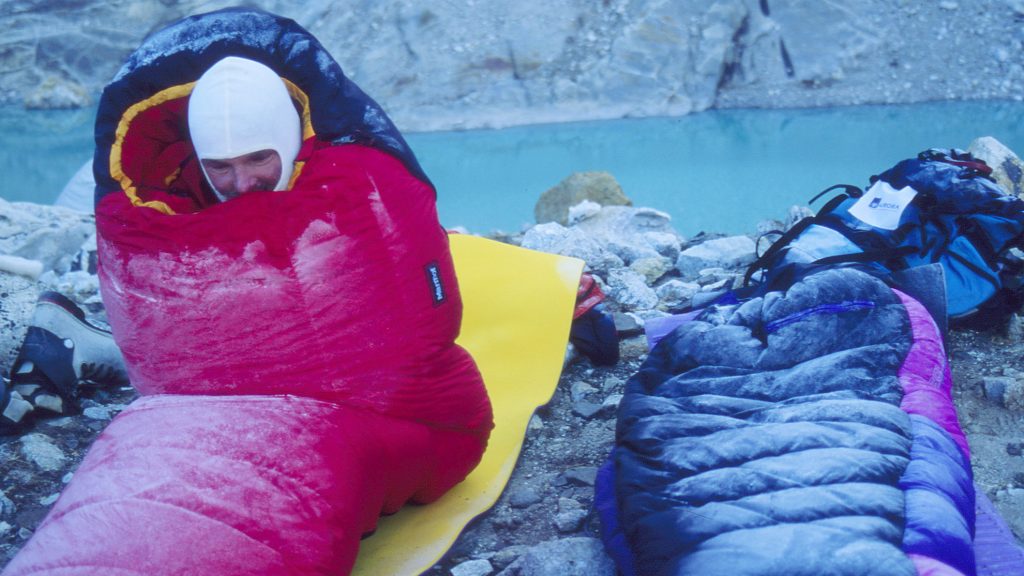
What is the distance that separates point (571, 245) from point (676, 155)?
4.95 metres

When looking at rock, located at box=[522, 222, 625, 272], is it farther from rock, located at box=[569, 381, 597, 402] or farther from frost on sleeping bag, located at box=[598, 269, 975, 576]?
frost on sleeping bag, located at box=[598, 269, 975, 576]

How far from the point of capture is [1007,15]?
9.29m

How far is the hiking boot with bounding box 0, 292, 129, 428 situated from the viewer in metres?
2.21

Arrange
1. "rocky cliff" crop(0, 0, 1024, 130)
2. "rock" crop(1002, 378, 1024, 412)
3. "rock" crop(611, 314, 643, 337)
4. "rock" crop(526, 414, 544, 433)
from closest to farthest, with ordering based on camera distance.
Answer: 1. "rock" crop(1002, 378, 1024, 412)
2. "rock" crop(526, 414, 544, 433)
3. "rock" crop(611, 314, 643, 337)
4. "rocky cliff" crop(0, 0, 1024, 130)

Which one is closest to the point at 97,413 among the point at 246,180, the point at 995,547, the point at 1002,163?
the point at 246,180

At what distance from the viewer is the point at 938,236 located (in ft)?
7.80

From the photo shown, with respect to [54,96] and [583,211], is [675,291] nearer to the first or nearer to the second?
[583,211]

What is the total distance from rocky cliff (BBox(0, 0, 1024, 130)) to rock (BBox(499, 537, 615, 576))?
8153 mm

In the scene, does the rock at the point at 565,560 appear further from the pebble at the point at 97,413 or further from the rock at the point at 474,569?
the pebble at the point at 97,413

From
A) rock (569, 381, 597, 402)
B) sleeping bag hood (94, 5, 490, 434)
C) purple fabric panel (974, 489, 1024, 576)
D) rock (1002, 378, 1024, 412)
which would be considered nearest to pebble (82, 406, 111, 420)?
sleeping bag hood (94, 5, 490, 434)

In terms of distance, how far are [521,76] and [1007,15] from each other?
523cm

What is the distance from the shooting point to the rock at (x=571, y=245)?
3.31 metres

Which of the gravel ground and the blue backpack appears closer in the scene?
the gravel ground

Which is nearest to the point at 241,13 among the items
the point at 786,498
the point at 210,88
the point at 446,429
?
the point at 210,88
